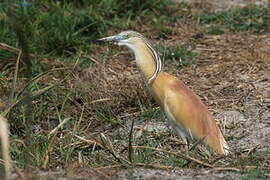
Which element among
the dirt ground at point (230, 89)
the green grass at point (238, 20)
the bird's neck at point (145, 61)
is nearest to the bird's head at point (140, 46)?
the bird's neck at point (145, 61)

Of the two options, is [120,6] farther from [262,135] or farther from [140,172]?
[140,172]

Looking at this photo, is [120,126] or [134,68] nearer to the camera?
[120,126]

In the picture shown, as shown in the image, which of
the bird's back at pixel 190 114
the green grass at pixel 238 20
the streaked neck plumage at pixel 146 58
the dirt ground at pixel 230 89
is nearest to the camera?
the dirt ground at pixel 230 89

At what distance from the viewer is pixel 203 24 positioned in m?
7.42

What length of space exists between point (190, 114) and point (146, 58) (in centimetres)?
51

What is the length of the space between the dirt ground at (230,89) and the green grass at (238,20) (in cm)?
12

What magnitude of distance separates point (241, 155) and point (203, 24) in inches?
120

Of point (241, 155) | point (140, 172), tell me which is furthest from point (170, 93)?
point (140, 172)

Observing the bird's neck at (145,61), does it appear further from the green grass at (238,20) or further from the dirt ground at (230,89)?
the green grass at (238,20)

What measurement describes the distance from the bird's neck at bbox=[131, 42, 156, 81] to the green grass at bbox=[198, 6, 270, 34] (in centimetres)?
235

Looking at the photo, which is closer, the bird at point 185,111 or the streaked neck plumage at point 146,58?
the bird at point 185,111

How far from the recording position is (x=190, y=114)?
459 centimetres

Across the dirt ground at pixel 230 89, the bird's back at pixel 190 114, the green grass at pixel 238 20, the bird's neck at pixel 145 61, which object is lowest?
the green grass at pixel 238 20

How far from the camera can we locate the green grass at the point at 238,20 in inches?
283
